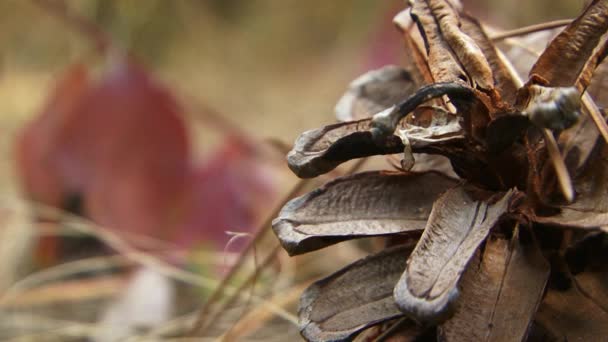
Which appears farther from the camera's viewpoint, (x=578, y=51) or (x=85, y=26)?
(x=85, y=26)

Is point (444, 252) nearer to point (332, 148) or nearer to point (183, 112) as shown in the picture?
point (332, 148)

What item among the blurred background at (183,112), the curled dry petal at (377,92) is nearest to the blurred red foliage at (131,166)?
the blurred background at (183,112)

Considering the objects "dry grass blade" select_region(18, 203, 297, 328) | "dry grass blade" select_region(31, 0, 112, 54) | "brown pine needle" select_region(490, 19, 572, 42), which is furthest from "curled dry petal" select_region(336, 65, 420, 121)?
"dry grass blade" select_region(31, 0, 112, 54)

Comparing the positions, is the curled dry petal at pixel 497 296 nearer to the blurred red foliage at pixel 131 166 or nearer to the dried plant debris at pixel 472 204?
the dried plant debris at pixel 472 204

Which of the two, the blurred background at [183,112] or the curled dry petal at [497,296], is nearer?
the curled dry petal at [497,296]

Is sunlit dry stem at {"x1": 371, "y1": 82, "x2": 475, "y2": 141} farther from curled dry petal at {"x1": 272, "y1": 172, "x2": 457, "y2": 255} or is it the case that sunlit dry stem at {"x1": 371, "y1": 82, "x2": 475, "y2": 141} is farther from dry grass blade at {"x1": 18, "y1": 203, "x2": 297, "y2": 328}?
dry grass blade at {"x1": 18, "y1": 203, "x2": 297, "y2": 328}

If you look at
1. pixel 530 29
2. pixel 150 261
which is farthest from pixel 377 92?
pixel 150 261

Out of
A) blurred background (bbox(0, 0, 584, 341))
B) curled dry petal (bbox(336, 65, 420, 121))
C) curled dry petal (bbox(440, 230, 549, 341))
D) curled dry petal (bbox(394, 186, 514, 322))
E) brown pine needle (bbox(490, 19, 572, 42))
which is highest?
brown pine needle (bbox(490, 19, 572, 42))
